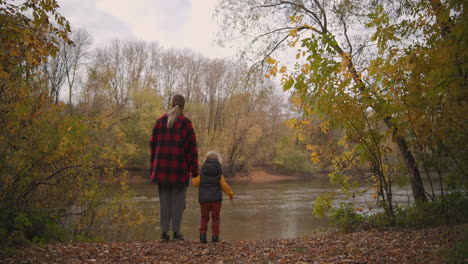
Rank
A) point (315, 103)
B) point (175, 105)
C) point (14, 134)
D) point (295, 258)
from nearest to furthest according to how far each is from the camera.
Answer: point (295, 258) < point (14, 134) < point (175, 105) < point (315, 103)

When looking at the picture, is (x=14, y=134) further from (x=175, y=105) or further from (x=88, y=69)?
(x=88, y=69)

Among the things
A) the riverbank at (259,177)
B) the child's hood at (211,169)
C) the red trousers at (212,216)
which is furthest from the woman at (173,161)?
the riverbank at (259,177)

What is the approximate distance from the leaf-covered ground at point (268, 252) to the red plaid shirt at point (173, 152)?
3.24ft

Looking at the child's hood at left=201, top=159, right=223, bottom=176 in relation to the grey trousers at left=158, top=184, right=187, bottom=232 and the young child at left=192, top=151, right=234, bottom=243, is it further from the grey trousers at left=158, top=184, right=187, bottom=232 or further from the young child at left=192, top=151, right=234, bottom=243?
the grey trousers at left=158, top=184, right=187, bottom=232

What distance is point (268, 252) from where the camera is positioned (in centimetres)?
473

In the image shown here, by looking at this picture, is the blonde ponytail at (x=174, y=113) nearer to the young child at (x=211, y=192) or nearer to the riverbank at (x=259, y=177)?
the young child at (x=211, y=192)

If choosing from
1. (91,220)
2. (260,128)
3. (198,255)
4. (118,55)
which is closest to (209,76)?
(260,128)

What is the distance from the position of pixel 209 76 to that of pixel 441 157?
105 feet

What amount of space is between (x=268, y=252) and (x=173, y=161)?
1.79 m

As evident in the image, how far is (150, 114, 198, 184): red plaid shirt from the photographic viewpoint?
5020 mm

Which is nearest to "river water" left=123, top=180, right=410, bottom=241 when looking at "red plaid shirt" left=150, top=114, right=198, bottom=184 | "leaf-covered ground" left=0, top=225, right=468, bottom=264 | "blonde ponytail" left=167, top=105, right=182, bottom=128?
"leaf-covered ground" left=0, top=225, right=468, bottom=264

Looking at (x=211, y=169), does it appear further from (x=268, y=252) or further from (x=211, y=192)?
(x=268, y=252)

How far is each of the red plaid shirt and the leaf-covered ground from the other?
989mm

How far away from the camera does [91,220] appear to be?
268 inches
